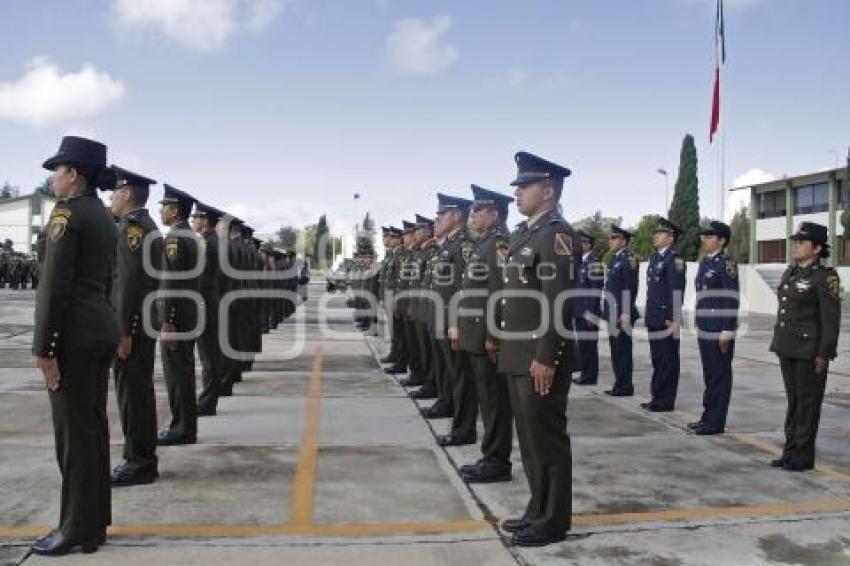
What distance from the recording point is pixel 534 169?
4.65 meters

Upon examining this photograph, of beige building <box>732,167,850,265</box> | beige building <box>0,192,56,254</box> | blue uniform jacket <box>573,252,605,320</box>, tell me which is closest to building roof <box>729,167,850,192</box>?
beige building <box>732,167,850,265</box>

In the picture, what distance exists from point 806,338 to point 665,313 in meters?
2.42

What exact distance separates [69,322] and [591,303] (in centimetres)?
766

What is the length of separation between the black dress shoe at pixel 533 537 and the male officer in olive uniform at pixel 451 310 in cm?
222

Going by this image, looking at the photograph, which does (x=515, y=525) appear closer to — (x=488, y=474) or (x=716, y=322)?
(x=488, y=474)

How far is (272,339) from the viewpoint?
16984 millimetres

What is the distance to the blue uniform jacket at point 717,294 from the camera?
7373 millimetres

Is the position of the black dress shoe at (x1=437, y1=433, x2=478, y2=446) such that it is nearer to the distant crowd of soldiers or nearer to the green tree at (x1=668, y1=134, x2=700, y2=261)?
the distant crowd of soldiers

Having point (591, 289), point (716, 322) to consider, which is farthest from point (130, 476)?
point (591, 289)

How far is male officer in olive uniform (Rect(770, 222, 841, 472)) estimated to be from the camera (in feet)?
19.8

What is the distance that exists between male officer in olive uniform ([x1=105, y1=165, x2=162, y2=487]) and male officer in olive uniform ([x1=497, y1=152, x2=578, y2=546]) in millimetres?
2474

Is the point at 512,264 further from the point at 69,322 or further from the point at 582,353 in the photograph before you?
the point at 582,353

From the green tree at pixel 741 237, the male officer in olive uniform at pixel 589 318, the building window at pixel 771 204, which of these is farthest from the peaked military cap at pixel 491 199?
the green tree at pixel 741 237

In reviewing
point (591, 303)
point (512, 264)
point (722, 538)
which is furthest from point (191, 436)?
point (591, 303)
